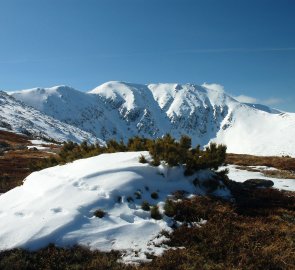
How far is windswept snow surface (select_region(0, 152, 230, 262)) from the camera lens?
11.9m

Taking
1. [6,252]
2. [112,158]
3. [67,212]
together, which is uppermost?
[112,158]

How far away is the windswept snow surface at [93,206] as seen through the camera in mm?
11875

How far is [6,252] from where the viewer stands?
11.1 metres

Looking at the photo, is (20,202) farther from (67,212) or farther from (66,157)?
(66,157)

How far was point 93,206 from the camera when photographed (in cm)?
1378

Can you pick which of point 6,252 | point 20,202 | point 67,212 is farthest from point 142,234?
point 20,202

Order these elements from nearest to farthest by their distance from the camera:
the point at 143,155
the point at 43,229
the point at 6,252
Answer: the point at 6,252 < the point at 43,229 < the point at 143,155

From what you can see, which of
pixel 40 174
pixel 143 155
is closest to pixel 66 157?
pixel 40 174

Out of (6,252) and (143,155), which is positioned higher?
(143,155)

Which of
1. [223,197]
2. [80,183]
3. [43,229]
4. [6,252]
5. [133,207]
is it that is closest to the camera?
[6,252]

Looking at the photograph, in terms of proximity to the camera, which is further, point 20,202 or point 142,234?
point 20,202

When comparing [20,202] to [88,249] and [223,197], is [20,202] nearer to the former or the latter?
[88,249]

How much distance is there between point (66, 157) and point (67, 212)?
10.9 m

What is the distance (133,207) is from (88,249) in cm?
317
